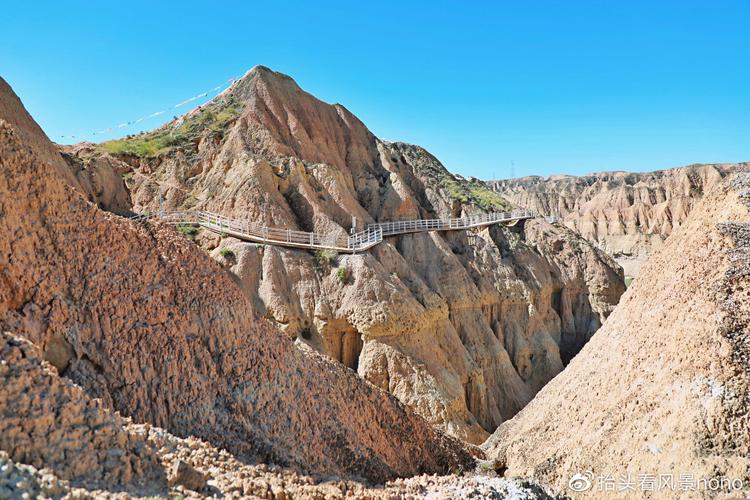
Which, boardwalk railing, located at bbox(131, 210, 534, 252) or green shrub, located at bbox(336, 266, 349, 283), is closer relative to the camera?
green shrub, located at bbox(336, 266, 349, 283)

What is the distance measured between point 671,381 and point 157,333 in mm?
9391

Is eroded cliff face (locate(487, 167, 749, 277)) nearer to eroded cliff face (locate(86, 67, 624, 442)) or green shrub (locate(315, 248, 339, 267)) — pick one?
eroded cliff face (locate(86, 67, 624, 442))

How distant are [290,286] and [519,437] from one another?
1079 cm

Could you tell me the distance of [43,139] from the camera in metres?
21.8

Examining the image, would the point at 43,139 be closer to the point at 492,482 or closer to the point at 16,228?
the point at 16,228

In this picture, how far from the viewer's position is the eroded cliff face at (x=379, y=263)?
74.9 ft

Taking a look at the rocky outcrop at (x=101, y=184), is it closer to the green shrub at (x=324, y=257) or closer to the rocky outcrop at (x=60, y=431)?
the green shrub at (x=324, y=257)

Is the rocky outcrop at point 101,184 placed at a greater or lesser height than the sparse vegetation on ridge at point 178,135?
lesser

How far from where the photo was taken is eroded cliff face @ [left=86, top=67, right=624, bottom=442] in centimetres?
2284

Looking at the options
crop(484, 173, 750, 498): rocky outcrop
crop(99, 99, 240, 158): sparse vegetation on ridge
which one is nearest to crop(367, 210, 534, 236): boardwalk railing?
crop(99, 99, 240, 158): sparse vegetation on ridge

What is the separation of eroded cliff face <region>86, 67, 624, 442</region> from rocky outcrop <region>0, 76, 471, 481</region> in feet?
31.7

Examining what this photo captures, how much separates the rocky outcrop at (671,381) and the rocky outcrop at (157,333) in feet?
12.9

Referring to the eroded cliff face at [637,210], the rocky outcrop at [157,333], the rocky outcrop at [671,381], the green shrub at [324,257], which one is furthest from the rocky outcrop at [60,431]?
the eroded cliff face at [637,210]

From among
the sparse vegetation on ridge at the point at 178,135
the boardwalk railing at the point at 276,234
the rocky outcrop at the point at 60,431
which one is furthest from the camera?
the sparse vegetation on ridge at the point at 178,135
